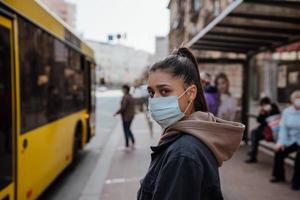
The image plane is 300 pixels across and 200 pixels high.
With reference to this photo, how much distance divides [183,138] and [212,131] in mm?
151

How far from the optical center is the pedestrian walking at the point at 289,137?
625 centimetres

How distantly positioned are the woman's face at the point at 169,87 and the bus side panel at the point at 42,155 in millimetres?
2956

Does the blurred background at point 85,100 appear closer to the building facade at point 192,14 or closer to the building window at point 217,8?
the building facade at point 192,14

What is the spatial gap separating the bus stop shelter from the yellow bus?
2.67 metres

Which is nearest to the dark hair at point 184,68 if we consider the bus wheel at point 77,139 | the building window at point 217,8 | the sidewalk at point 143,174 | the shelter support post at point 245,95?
the sidewalk at point 143,174

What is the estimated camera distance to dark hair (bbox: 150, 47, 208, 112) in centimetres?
175

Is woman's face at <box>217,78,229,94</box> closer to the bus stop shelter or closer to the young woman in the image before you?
the bus stop shelter

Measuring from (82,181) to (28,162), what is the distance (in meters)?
2.95

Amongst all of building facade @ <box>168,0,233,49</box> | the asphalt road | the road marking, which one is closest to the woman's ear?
the asphalt road

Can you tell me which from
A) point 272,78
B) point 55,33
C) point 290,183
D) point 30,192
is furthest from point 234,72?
point 30,192

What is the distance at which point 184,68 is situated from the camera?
69.7 inches

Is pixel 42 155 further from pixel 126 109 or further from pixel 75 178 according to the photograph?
pixel 126 109

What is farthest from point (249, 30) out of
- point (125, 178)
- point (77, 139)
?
point (77, 139)

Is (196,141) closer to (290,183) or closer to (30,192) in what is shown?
(30,192)
